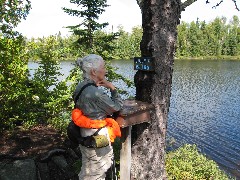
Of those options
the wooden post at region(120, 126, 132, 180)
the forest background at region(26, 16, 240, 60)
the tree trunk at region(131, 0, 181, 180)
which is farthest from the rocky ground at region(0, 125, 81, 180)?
the forest background at region(26, 16, 240, 60)

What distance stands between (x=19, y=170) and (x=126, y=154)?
2.67 metres

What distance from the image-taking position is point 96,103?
385cm

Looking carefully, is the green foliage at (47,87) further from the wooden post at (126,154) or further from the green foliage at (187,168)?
the wooden post at (126,154)

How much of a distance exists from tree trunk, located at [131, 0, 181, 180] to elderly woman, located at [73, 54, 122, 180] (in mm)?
1012

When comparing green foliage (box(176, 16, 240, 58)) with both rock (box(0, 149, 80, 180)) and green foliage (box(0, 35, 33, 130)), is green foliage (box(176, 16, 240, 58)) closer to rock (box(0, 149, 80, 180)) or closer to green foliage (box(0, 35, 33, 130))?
green foliage (box(0, 35, 33, 130))

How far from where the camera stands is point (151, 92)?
15.9 feet

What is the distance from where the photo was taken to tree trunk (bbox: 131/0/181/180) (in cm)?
471

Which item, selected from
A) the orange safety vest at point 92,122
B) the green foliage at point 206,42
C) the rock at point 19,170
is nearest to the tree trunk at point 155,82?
the orange safety vest at point 92,122

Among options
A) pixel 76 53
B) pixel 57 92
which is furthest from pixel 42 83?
pixel 76 53

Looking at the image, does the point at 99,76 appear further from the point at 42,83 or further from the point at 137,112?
the point at 42,83

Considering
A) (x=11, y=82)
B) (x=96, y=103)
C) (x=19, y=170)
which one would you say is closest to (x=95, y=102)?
(x=96, y=103)

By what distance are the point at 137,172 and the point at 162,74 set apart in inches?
73.8

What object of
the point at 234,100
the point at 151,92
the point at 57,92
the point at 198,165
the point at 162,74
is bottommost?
the point at 234,100

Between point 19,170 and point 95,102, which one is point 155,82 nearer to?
point 95,102
